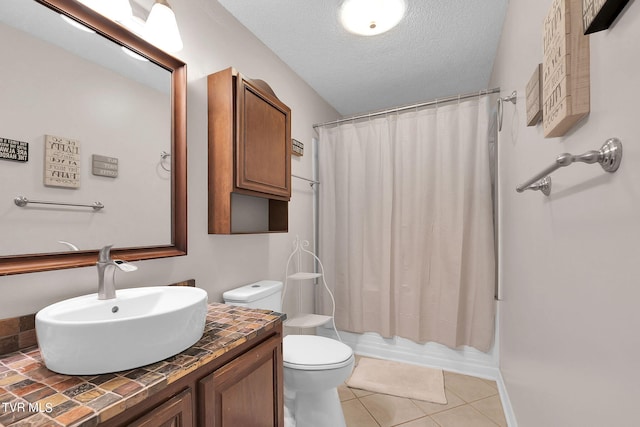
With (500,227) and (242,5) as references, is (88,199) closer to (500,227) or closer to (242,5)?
(242,5)

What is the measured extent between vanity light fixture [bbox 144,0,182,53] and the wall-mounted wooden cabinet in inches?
12.0

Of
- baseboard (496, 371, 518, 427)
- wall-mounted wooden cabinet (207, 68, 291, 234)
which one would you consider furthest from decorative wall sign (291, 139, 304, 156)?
baseboard (496, 371, 518, 427)

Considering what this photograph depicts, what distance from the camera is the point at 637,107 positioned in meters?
0.54

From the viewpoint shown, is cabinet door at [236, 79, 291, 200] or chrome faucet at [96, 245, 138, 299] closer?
chrome faucet at [96, 245, 138, 299]

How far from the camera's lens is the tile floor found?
5.60 feet

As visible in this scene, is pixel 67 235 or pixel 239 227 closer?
pixel 67 235

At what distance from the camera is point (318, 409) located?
1519 mm

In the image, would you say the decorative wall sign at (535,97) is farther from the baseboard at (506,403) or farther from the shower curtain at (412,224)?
the baseboard at (506,403)

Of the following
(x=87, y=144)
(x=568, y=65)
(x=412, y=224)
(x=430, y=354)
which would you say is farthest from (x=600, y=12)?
(x=430, y=354)

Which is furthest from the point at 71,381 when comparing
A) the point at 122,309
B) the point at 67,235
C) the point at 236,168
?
the point at 236,168

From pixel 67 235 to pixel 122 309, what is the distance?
0.32 metres

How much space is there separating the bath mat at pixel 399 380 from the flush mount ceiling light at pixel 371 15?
2322 mm

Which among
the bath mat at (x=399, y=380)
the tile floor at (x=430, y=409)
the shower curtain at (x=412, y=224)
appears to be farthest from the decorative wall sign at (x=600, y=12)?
the bath mat at (x=399, y=380)

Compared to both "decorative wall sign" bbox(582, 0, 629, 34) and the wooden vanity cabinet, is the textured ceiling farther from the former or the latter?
the wooden vanity cabinet
